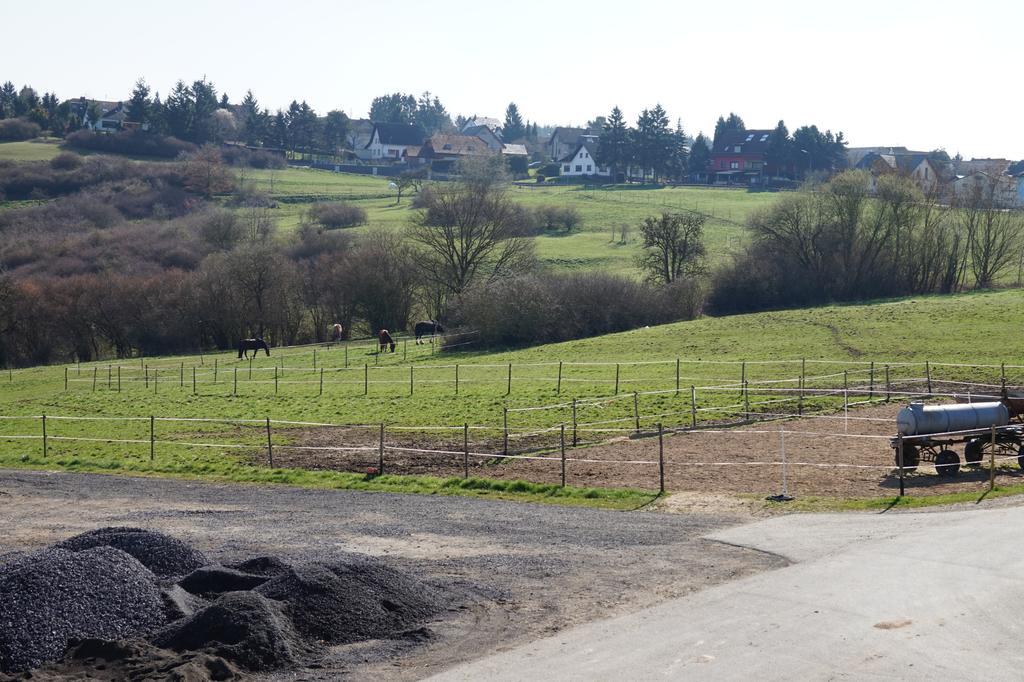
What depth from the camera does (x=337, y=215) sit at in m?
101

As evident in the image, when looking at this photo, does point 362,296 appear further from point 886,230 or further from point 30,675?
point 30,675

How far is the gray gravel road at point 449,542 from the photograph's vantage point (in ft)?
52.6

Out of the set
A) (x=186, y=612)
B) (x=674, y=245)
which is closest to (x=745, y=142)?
(x=674, y=245)

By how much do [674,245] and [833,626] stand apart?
57.1 meters

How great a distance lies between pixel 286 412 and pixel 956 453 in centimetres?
2375

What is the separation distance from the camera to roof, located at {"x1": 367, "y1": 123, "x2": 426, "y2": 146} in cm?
17988

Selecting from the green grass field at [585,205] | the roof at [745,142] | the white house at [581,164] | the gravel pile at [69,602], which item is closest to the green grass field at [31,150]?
the green grass field at [585,205]

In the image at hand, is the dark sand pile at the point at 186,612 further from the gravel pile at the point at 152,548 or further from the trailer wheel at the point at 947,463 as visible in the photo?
the trailer wheel at the point at 947,463

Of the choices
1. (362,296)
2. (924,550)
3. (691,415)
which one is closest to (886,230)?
(362,296)

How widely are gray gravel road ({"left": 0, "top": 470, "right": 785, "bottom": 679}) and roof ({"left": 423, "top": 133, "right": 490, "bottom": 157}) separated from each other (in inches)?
5323

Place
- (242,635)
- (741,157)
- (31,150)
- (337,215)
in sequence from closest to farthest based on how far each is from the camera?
(242,635), (337,215), (31,150), (741,157)

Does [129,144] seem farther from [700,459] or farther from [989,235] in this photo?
[700,459]

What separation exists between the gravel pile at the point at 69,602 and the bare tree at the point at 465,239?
5773 cm

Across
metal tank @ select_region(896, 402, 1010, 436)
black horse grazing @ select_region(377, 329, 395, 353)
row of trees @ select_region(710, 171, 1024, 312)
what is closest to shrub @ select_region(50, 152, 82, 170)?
black horse grazing @ select_region(377, 329, 395, 353)
